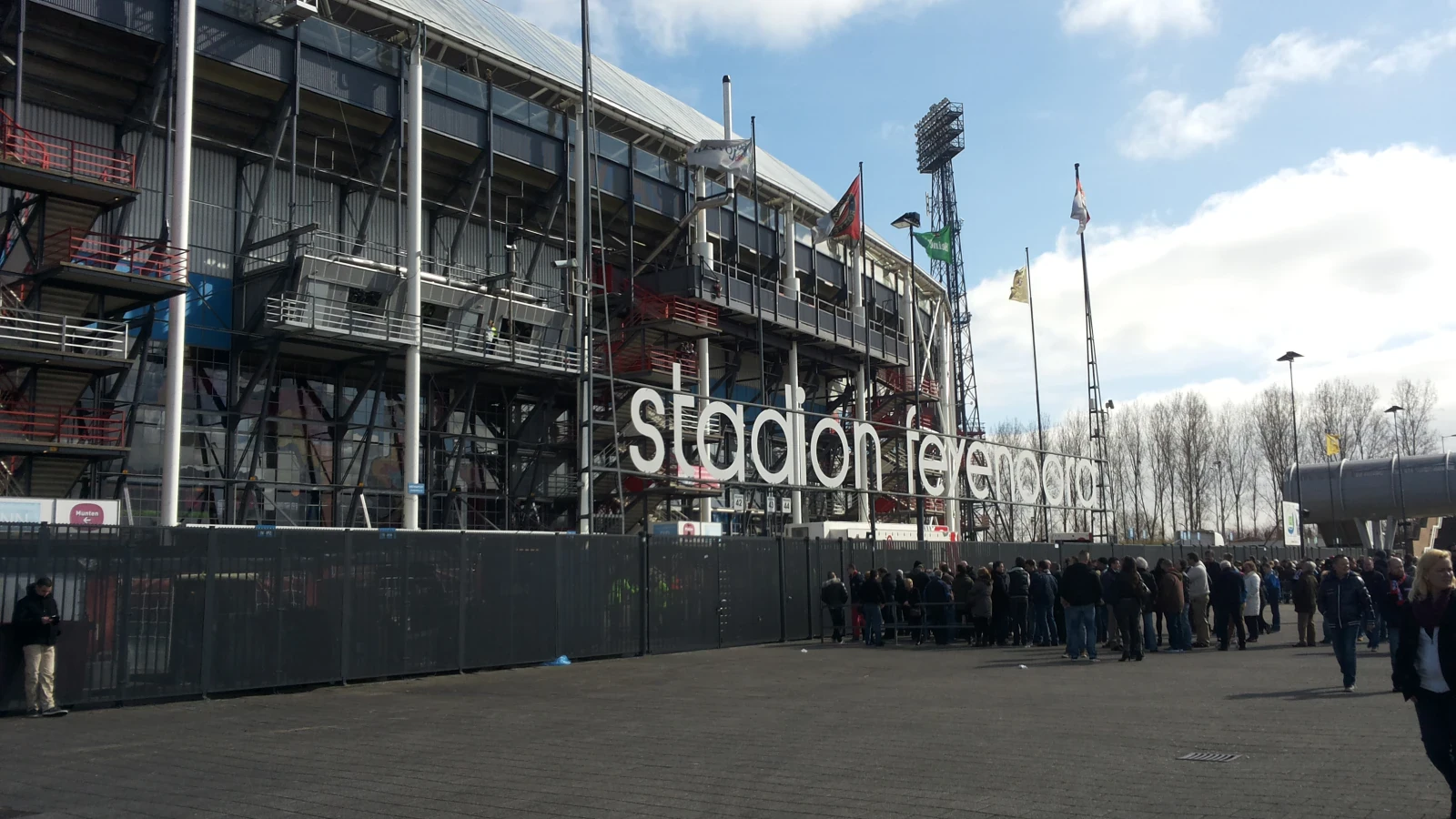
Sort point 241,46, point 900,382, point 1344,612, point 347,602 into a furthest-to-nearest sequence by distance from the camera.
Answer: point 900,382, point 241,46, point 347,602, point 1344,612

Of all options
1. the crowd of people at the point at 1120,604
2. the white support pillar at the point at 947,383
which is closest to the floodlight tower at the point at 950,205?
the white support pillar at the point at 947,383

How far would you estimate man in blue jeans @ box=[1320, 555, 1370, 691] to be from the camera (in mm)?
13969

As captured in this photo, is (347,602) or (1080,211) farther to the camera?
(1080,211)

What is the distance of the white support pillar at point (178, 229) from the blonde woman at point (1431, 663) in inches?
1050

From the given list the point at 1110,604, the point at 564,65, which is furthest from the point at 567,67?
the point at 1110,604

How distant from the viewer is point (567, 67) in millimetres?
41031

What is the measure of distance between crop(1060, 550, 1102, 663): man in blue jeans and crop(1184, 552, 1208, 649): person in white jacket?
3.16 meters

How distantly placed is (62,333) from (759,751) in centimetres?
2094

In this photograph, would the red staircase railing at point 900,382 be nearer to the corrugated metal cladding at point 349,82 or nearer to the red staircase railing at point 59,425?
the corrugated metal cladding at point 349,82

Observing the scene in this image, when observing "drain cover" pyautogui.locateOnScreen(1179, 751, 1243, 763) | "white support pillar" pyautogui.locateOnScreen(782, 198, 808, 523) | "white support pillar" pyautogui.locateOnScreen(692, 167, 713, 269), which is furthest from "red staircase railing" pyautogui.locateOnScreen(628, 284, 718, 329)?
"drain cover" pyautogui.locateOnScreen(1179, 751, 1243, 763)

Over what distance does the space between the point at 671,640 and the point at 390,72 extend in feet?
66.1

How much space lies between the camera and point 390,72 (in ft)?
109

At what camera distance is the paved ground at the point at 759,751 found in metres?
7.82

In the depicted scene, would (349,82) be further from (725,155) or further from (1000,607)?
(1000,607)
